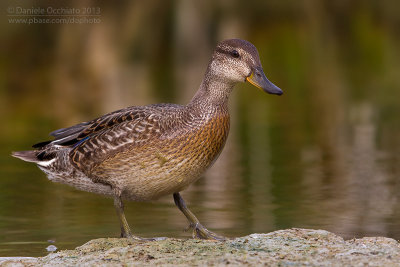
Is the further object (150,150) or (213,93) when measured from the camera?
(213,93)

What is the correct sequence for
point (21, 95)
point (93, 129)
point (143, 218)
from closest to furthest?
point (93, 129), point (143, 218), point (21, 95)

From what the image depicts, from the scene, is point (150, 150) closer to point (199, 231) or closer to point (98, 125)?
point (98, 125)

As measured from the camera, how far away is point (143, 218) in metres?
9.18

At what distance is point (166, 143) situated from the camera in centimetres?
772

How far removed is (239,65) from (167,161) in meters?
1.04

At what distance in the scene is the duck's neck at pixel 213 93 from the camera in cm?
793

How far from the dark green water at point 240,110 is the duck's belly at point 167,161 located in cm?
68

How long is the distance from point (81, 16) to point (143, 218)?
18376 mm

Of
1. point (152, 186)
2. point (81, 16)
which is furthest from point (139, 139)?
point (81, 16)

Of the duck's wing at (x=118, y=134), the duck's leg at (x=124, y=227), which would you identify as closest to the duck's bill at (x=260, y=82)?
the duck's wing at (x=118, y=134)

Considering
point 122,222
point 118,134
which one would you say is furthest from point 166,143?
point 122,222

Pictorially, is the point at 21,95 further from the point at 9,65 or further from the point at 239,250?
the point at 239,250

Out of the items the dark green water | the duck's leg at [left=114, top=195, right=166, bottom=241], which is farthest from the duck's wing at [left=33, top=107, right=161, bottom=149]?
the dark green water

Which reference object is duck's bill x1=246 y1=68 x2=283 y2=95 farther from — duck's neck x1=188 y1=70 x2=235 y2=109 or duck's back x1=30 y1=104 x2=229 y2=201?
duck's back x1=30 y1=104 x2=229 y2=201
